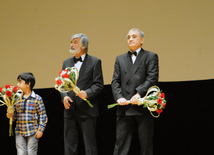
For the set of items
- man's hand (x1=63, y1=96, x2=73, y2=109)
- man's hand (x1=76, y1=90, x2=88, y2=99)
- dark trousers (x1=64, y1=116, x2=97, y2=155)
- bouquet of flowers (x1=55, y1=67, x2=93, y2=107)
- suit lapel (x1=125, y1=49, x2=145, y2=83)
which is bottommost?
dark trousers (x1=64, y1=116, x2=97, y2=155)

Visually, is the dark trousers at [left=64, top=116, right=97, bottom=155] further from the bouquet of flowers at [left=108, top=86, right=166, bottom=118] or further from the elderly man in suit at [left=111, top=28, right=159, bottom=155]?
the bouquet of flowers at [left=108, top=86, right=166, bottom=118]

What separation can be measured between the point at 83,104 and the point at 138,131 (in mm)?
712

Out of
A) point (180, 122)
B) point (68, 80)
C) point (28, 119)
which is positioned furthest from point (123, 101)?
point (180, 122)

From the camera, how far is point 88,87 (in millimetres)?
4285

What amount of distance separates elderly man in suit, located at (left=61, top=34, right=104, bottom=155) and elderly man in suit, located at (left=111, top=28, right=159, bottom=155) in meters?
0.27

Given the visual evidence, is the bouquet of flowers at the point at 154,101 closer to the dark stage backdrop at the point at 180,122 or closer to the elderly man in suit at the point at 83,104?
the elderly man in suit at the point at 83,104

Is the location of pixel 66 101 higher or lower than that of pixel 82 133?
higher

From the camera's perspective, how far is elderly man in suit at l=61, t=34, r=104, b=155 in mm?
4203

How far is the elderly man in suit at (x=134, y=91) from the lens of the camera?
3996 mm

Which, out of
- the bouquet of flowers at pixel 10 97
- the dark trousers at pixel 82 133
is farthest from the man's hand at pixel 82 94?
the bouquet of flowers at pixel 10 97

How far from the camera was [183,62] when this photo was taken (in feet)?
16.7

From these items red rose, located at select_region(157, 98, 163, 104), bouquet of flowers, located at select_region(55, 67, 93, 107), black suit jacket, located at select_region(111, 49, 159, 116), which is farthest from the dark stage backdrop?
bouquet of flowers, located at select_region(55, 67, 93, 107)

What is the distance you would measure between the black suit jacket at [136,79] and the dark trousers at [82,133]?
390 millimetres

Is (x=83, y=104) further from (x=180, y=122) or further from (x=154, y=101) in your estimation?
(x=180, y=122)
